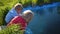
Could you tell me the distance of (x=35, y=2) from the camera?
417 inches

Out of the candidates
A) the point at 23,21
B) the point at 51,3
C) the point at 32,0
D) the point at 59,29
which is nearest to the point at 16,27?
the point at 23,21

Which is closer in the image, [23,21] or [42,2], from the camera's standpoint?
[23,21]

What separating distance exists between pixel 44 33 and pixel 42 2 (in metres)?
6.93

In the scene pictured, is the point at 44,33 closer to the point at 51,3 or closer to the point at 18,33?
Answer: the point at 18,33

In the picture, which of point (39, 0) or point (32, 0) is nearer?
Result: point (32, 0)

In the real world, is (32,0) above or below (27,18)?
below

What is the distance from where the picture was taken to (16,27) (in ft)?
5.43

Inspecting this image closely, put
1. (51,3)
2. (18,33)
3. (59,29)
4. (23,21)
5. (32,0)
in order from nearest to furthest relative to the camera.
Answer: (18,33) → (23,21) → (59,29) → (32,0) → (51,3)

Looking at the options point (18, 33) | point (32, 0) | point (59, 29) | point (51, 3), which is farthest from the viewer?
point (51, 3)

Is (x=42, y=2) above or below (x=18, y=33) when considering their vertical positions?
below

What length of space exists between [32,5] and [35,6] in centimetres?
19

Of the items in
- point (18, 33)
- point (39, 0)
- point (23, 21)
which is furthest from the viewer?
point (39, 0)

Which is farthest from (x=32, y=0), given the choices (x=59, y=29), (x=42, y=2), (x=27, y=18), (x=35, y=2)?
(x=27, y=18)

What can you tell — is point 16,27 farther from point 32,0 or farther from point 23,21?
point 32,0
